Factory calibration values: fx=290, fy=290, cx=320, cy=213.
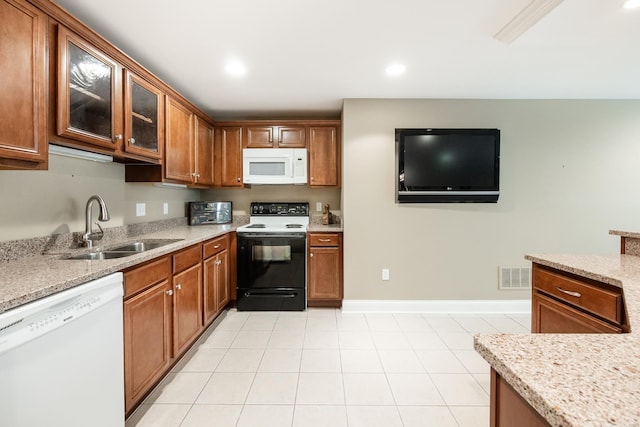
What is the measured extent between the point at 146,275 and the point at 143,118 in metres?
1.22

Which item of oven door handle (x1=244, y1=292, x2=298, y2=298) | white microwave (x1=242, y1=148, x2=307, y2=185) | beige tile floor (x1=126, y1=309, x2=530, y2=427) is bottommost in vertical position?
beige tile floor (x1=126, y1=309, x2=530, y2=427)

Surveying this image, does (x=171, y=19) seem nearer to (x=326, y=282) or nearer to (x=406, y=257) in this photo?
(x=326, y=282)

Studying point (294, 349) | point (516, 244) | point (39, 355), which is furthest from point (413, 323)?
point (39, 355)

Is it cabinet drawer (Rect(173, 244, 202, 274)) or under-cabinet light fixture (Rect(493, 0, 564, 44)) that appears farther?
cabinet drawer (Rect(173, 244, 202, 274))

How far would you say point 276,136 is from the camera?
3.54 meters

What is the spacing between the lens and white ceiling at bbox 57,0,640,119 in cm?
171

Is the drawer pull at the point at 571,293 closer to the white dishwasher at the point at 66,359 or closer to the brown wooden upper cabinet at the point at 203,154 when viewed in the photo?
the white dishwasher at the point at 66,359

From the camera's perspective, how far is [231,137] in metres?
3.59

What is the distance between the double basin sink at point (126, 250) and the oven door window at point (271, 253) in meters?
1.00

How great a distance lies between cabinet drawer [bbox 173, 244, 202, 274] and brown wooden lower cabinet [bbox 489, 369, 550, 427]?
1966 mm

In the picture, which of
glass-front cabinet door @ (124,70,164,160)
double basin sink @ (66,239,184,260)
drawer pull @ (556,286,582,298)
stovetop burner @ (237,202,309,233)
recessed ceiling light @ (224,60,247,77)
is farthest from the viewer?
stovetop burner @ (237,202,309,233)

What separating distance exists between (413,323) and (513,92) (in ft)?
8.39

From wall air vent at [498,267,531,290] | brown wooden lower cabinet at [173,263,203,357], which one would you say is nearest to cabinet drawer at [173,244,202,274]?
brown wooden lower cabinet at [173,263,203,357]

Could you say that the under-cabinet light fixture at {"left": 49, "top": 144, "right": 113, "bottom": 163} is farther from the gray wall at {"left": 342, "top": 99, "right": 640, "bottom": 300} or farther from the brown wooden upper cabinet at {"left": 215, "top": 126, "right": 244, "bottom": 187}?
the gray wall at {"left": 342, "top": 99, "right": 640, "bottom": 300}
